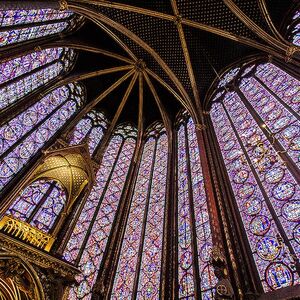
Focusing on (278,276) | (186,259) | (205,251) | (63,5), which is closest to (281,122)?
(205,251)

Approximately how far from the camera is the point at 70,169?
834 centimetres

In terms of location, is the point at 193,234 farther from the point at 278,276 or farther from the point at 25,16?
the point at 25,16

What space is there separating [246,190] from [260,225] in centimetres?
107

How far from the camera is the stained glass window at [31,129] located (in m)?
7.64

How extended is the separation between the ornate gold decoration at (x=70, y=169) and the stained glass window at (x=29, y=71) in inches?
77.3

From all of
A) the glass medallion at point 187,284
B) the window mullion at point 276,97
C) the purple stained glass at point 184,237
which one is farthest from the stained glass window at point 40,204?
the window mullion at point 276,97

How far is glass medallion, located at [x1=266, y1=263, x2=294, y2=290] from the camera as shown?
477 centimetres

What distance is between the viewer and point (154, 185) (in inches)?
386

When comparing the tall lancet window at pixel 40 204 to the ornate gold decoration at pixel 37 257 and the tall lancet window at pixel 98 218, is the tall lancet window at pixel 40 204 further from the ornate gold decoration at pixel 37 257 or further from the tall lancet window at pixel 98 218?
the ornate gold decoration at pixel 37 257

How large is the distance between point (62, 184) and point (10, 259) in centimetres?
291

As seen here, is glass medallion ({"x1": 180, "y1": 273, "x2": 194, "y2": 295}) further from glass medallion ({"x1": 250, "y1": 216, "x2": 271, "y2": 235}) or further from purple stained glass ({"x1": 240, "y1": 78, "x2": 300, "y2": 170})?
purple stained glass ({"x1": 240, "y1": 78, "x2": 300, "y2": 170})

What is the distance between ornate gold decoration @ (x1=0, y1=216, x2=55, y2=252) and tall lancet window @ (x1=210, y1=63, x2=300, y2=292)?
175 inches

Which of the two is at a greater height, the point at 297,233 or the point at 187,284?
the point at 297,233

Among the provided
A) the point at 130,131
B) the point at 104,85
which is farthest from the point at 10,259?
the point at 104,85
